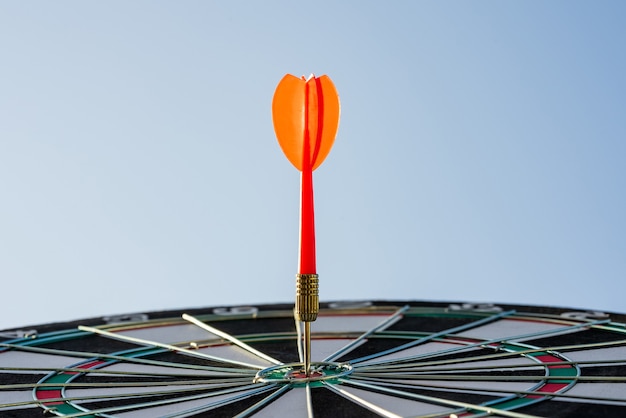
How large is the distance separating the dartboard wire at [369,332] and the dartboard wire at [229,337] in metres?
0.23

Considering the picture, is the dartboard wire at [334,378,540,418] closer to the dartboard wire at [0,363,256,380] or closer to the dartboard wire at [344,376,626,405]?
the dartboard wire at [344,376,626,405]

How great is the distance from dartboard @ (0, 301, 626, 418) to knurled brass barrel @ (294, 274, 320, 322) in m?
0.22

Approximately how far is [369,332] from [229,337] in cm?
57

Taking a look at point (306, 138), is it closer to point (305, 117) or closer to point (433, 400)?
point (305, 117)

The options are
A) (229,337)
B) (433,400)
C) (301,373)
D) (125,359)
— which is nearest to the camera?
(433,400)

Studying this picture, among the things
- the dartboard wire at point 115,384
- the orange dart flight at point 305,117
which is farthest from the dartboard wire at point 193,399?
the orange dart flight at point 305,117

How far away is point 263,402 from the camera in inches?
118

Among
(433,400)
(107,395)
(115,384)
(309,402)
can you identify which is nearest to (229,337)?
(115,384)

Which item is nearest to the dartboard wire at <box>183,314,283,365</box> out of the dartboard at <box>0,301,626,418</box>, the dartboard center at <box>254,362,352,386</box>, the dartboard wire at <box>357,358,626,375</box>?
the dartboard at <box>0,301,626,418</box>

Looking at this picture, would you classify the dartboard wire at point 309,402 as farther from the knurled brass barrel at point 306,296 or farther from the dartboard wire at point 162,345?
the dartboard wire at point 162,345

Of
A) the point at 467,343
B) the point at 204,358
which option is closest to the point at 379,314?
the point at 467,343

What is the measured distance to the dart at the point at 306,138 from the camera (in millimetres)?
3160

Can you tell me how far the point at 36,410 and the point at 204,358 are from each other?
868 mm

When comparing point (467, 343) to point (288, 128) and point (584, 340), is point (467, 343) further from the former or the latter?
point (288, 128)
